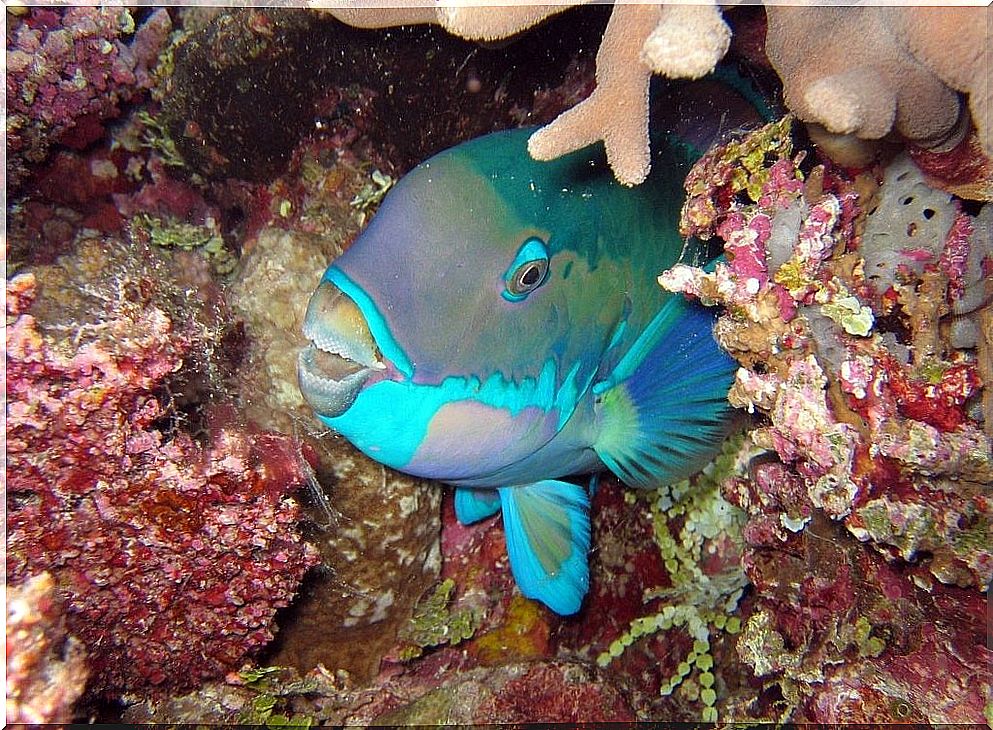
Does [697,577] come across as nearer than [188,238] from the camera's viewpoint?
No

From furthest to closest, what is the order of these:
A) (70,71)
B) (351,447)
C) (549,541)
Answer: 1. (549,541)
2. (351,447)
3. (70,71)

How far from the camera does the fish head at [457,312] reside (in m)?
1.95

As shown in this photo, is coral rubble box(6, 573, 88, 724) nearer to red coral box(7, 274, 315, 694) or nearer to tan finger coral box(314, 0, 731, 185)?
red coral box(7, 274, 315, 694)

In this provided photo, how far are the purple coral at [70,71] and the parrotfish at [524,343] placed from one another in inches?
60.0

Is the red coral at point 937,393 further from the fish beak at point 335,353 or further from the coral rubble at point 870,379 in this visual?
the fish beak at point 335,353

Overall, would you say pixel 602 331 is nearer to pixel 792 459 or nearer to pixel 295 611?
pixel 792 459

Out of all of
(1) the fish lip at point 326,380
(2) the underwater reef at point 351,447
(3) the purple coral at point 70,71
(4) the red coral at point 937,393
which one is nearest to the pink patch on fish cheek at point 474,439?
(1) the fish lip at point 326,380

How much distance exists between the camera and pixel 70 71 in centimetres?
254

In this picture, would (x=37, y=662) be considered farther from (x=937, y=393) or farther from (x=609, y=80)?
(x=937, y=393)

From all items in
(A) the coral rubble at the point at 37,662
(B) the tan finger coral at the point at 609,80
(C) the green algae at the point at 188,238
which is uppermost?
(C) the green algae at the point at 188,238

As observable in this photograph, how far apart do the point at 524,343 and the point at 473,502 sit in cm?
127

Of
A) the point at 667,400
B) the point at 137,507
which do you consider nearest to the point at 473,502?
the point at 667,400

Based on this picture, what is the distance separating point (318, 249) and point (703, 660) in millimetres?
2909

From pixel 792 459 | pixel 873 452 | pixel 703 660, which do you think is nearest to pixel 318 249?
pixel 792 459
